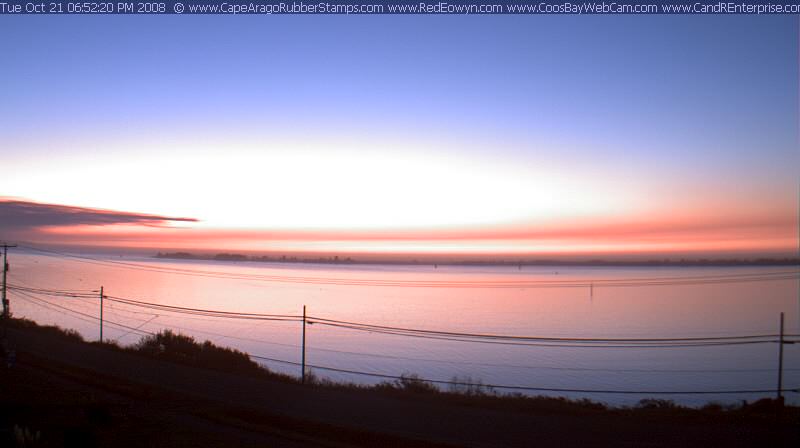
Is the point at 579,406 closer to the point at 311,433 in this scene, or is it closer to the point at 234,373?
the point at 311,433

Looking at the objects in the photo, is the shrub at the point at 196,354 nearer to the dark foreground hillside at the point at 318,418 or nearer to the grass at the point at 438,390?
the grass at the point at 438,390

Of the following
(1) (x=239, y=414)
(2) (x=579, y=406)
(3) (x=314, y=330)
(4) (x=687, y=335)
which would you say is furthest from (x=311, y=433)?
(4) (x=687, y=335)

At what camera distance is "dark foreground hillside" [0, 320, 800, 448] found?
10.0 m

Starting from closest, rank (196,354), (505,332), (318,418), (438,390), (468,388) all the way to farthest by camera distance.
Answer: (318,418) < (438,390) < (468,388) < (196,354) < (505,332)

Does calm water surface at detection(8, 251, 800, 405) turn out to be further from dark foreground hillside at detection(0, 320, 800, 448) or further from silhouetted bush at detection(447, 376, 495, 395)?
dark foreground hillside at detection(0, 320, 800, 448)

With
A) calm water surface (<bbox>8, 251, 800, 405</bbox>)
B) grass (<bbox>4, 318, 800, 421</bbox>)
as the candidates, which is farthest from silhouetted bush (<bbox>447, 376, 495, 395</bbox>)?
calm water surface (<bbox>8, 251, 800, 405</bbox>)

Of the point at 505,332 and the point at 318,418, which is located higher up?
the point at 318,418

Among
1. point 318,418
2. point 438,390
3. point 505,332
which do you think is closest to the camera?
point 318,418

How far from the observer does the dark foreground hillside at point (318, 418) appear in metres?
10.0

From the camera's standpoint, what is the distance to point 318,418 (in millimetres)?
12062

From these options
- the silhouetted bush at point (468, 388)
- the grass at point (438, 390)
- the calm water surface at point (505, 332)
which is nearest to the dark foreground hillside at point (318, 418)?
the grass at point (438, 390)

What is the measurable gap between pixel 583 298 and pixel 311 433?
2828 inches

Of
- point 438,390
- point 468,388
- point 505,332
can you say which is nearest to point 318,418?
point 438,390

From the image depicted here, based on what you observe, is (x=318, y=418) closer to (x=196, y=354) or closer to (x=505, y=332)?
(x=196, y=354)
